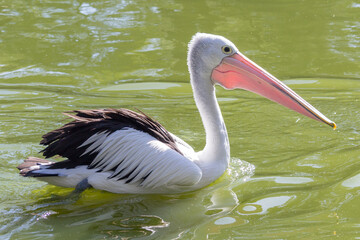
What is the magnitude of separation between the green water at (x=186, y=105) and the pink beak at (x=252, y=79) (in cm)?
57

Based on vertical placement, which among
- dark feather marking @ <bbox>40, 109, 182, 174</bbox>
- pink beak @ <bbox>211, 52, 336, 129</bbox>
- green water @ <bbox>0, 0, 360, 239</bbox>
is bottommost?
green water @ <bbox>0, 0, 360, 239</bbox>

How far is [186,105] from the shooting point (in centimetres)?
633

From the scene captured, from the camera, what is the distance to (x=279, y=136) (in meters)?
5.48

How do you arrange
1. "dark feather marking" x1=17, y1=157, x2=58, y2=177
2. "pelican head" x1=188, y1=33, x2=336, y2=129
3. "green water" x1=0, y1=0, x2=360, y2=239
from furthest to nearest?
1. "pelican head" x1=188, y1=33, x2=336, y2=129
2. "dark feather marking" x1=17, y1=157, x2=58, y2=177
3. "green water" x1=0, y1=0, x2=360, y2=239

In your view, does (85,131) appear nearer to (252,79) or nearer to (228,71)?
(228,71)

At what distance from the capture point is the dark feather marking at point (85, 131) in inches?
172

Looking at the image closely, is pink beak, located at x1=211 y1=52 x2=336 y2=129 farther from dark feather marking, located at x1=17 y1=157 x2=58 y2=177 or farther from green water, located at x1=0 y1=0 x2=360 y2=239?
dark feather marking, located at x1=17 y1=157 x2=58 y2=177

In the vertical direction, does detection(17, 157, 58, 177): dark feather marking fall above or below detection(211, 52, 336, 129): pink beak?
below

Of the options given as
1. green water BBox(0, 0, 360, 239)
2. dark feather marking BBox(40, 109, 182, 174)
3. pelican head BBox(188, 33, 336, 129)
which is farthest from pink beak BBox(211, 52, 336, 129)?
dark feather marking BBox(40, 109, 182, 174)

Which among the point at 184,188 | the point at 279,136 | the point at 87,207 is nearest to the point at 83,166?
the point at 87,207

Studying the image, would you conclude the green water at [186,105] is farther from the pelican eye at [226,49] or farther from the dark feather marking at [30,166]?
the pelican eye at [226,49]

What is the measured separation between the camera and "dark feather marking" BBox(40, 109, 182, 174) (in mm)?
4359

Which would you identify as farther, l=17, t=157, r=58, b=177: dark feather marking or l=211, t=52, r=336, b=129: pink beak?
l=211, t=52, r=336, b=129: pink beak

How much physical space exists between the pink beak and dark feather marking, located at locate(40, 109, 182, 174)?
2.22 feet
